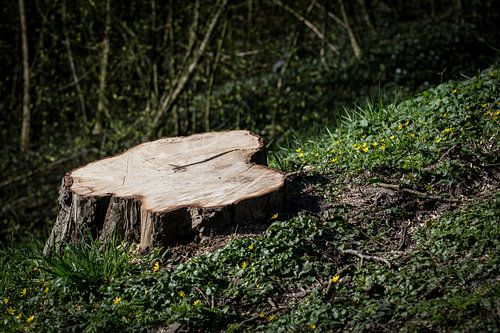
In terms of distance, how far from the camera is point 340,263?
3672 mm

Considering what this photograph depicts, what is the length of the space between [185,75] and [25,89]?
3.23m

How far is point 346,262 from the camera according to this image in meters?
3.68

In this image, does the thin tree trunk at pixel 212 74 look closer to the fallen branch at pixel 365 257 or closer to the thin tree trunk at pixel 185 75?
the thin tree trunk at pixel 185 75

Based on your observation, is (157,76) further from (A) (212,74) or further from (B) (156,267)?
(B) (156,267)

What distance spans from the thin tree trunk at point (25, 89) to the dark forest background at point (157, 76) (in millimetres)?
19

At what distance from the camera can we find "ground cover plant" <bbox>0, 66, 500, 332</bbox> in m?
3.19

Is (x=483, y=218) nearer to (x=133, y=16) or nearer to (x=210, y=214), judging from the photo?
(x=210, y=214)

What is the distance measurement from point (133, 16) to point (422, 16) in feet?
23.8

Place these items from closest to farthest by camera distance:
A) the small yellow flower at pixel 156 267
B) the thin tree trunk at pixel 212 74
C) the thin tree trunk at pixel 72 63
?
the small yellow flower at pixel 156 267 → the thin tree trunk at pixel 212 74 → the thin tree trunk at pixel 72 63

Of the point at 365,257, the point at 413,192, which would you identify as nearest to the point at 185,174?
the point at 365,257

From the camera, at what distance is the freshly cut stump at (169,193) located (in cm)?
394

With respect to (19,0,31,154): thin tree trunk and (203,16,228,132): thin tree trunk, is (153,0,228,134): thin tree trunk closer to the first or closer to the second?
(203,16,228,132): thin tree trunk

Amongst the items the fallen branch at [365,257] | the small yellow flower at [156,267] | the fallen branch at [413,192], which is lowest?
the fallen branch at [365,257]

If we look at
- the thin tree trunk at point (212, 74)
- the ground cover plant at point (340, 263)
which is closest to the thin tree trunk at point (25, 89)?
the thin tree trunk at point (212, 74)
